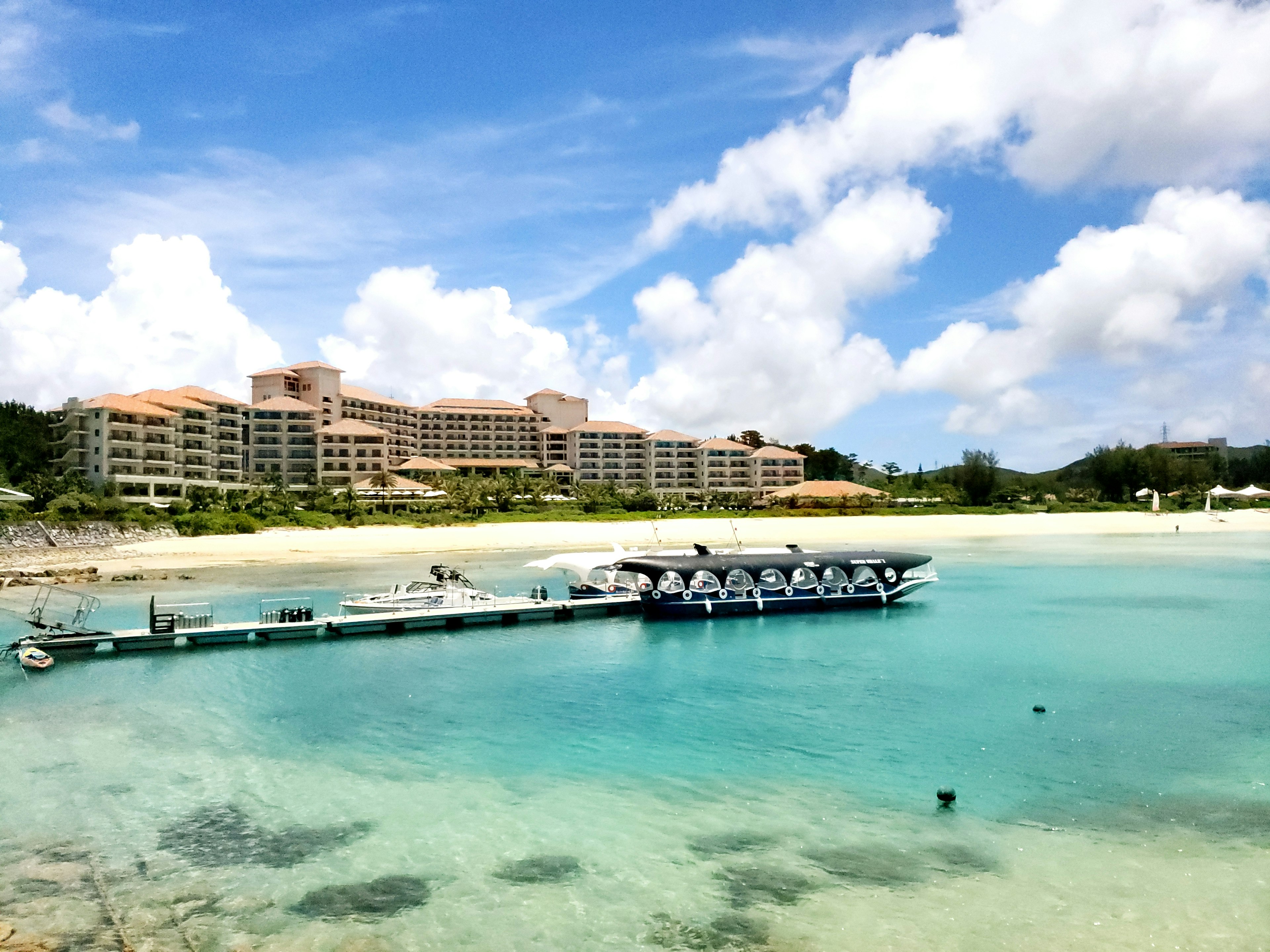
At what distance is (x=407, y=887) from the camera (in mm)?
12391

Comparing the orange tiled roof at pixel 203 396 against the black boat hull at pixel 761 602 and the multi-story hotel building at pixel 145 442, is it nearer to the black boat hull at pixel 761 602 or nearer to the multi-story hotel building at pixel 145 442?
the multi-story hotel building at pixel 145 442

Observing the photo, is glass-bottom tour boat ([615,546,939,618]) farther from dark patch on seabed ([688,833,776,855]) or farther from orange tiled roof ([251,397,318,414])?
orange tiled roof ([251,397,318,414])

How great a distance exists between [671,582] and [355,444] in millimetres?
A: 91257

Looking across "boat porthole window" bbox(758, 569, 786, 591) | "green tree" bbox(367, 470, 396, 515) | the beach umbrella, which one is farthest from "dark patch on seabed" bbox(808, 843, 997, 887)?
the beach umbrella

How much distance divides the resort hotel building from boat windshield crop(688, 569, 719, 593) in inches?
2942

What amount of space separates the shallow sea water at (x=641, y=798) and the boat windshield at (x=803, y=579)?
8.29 metres

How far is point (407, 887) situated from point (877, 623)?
2770 centimetres

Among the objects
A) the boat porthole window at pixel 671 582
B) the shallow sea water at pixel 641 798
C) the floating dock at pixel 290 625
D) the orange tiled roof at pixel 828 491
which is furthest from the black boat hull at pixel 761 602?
the orange tiled roof at pixel 828 491

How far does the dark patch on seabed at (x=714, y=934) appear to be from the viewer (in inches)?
423

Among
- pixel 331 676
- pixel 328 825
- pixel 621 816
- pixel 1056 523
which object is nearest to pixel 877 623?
pixel 331 676

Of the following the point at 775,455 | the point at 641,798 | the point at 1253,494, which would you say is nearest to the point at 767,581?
the point at 641,798

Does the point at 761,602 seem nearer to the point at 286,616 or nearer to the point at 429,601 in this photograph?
the point at 429,601

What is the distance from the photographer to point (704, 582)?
38.5m

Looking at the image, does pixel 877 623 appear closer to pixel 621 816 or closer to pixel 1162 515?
pixel 621 816
